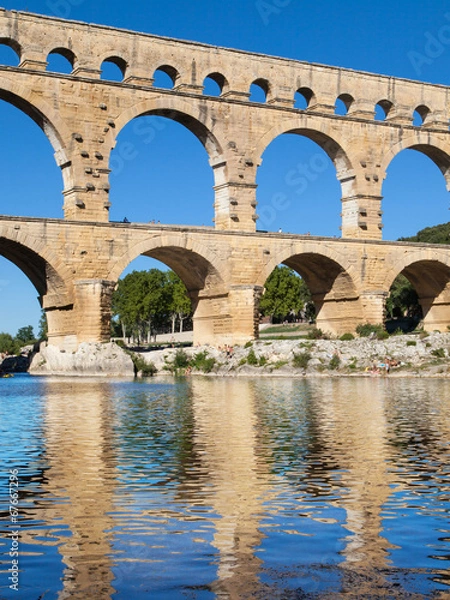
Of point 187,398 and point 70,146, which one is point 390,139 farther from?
point 187,398

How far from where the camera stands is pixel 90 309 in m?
28.0

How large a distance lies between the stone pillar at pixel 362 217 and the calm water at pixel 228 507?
22.5 meters

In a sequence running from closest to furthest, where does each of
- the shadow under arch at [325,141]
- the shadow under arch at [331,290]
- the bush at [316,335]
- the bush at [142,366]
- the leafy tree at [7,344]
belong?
1. the bush at [142,366]
2. the shadow under arch at [325,141]
3. the shadow under arch at [331,290]
4. the bush at [316,335]
5. the leafy tree at [7,344]

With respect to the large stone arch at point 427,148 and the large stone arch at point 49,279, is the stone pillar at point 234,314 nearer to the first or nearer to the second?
the large stone arch at point 49,279

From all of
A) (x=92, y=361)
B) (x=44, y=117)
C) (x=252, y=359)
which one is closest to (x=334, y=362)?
(x=252, y=359)

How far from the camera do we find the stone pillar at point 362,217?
3428cm

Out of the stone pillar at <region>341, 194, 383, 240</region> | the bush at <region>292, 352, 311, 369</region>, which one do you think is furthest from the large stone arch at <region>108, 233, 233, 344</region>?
the stone pillar at <region>341, 194, 383, 240</region>

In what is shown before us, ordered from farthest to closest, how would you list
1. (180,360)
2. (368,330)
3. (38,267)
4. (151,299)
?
(151,299) → (368,330) → (180,360) → (38,267)

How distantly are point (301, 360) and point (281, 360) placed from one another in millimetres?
847

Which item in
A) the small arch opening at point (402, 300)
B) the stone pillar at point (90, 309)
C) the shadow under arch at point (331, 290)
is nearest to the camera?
the stone pillar at point (90, 309)

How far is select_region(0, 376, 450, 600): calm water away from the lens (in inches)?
170

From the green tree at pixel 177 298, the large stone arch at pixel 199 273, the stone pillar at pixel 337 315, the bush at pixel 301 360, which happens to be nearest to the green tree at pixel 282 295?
the green tree at pixel 177 298

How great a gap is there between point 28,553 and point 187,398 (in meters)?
12.1

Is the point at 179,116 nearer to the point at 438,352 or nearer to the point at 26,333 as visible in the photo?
the point at 438,352
